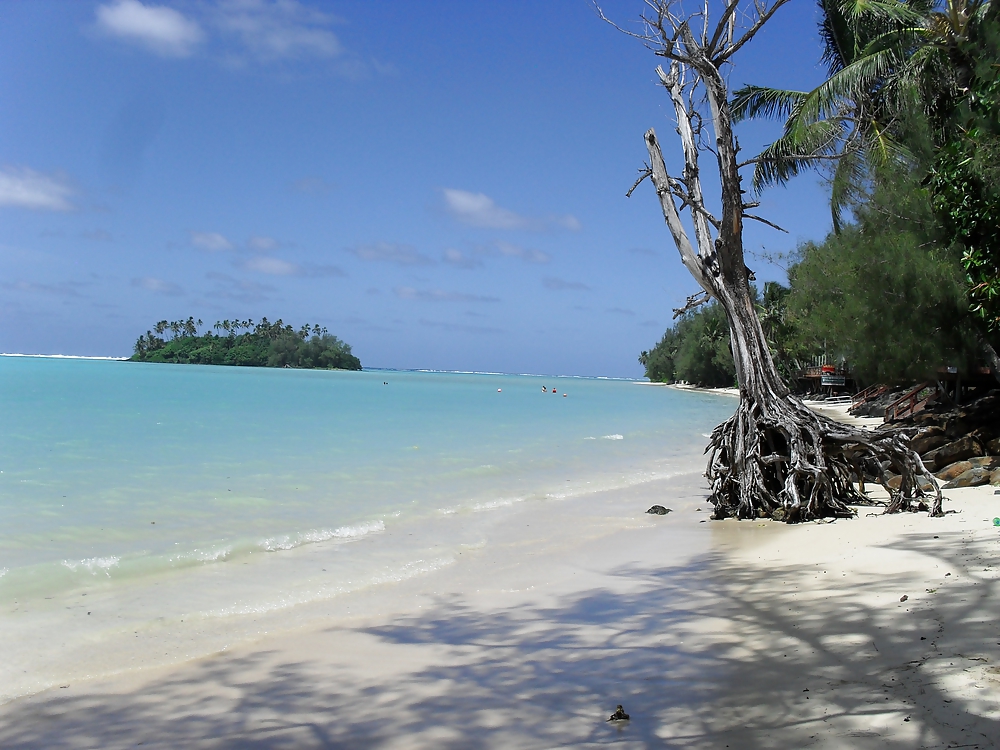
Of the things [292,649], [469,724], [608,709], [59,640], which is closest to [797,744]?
[608,709]

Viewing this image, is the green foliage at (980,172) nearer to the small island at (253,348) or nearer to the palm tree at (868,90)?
the palm tree at (868,90)

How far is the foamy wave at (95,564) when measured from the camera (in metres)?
7.16

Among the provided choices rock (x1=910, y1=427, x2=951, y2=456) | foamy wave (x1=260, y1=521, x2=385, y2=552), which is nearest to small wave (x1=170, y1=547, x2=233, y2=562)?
foamy wave (x1=260, y1=521, x2=385, y2=552)

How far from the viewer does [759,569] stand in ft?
20.9

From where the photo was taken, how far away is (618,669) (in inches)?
164

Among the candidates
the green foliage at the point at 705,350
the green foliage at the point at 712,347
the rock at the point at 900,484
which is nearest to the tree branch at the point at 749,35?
the rock at the point at 900,484

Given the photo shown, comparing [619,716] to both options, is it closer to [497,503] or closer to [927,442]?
[497,503]

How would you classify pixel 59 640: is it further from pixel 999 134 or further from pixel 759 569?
pixel 999 134

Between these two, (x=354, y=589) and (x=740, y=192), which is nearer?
(x=354, y=589)

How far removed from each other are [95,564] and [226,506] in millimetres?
3399

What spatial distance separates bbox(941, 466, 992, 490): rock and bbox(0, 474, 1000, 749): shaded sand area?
434 centimetres

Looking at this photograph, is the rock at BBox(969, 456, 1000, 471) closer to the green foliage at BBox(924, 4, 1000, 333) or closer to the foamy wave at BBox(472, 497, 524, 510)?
the green foliage at BBox(924, 4, 1000, 333)

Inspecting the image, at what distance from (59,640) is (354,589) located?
2.21m

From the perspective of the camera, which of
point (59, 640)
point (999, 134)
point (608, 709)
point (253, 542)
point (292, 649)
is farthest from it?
point (253, 542)
